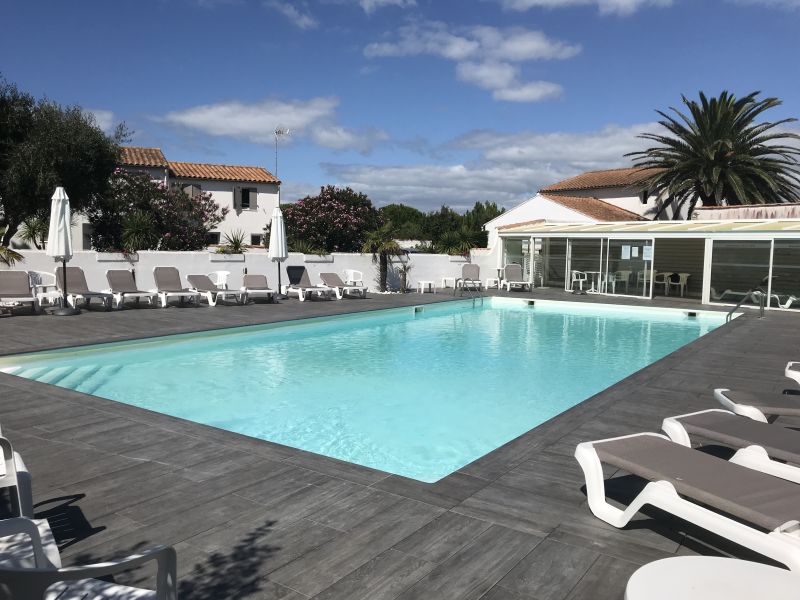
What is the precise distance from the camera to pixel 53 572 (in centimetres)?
151

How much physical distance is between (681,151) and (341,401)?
89.6ft

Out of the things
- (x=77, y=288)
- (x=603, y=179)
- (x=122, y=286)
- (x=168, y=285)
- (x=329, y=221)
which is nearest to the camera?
(x=77, y=288)

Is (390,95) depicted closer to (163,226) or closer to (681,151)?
(163,226)

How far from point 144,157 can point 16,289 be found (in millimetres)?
21780

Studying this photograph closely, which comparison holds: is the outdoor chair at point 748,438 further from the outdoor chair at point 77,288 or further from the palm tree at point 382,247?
the palm tree at point 382,247

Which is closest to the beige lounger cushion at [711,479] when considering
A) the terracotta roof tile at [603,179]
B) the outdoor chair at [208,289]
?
the outdoor chair at [208,289]

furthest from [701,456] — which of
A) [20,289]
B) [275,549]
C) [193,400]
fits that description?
[20,289]

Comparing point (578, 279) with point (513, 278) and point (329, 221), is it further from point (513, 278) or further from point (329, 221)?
point (329, 221)

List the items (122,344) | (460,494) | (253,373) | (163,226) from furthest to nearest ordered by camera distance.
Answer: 1. (163,226)
2. (122,344)
3. (253,373)
4. (460,494)

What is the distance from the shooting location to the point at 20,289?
476 inches

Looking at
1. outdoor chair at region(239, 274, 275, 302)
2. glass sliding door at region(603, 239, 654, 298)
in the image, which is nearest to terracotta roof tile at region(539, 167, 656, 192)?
glass sliding door at region(603, 239, 654, 298)

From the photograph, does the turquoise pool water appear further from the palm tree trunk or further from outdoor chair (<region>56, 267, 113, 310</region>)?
the palm tree trunk

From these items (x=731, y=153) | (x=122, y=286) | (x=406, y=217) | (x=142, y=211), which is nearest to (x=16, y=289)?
(x=122, y=286)

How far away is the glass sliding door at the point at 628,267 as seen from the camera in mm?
19859
